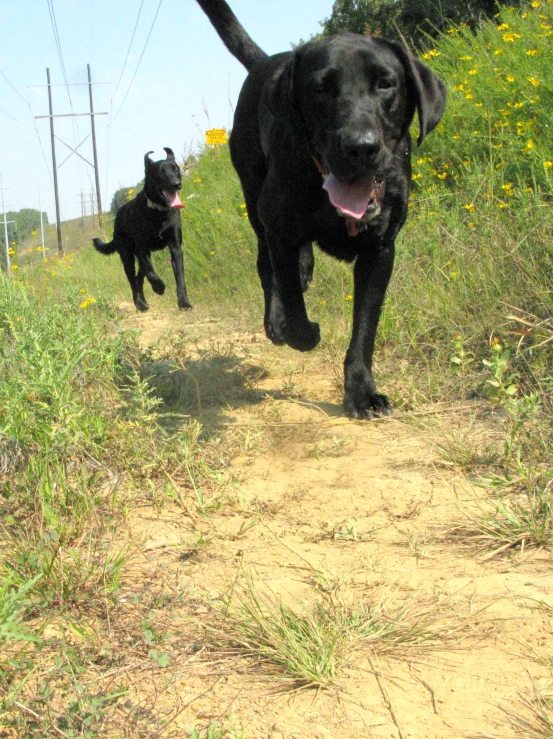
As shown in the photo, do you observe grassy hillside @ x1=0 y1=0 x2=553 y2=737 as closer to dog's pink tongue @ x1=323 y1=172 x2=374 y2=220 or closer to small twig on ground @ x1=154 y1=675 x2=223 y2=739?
small twig on ground @ x1=154 y1=675 x2=223 y2=739

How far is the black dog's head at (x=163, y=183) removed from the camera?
782cm

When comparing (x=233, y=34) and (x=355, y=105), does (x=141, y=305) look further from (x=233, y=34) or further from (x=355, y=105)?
(x=355, y=105)

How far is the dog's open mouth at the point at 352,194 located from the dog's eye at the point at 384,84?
327mm

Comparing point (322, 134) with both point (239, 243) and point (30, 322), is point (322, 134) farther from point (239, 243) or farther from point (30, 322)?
point (239, 243)

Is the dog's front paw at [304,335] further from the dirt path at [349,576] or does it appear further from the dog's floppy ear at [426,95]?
the dog's floppy ear at [426,95]

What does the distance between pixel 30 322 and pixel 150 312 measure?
4.09 metres

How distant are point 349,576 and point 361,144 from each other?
146 centimetres

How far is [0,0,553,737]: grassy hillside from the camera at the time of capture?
169 cm

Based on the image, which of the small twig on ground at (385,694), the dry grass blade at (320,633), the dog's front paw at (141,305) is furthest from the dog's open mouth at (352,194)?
the dog's front paw at (141,305)

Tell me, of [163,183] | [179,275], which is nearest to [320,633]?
[179,275]

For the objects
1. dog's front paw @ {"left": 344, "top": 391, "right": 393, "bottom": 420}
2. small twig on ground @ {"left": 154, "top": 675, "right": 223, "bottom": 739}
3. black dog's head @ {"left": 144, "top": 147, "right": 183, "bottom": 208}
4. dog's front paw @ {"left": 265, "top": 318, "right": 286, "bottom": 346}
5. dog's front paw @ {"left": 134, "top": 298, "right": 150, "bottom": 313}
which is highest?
black dog's head @ {"left": 144, "top": 147, "right": 183, "bottom": 208}

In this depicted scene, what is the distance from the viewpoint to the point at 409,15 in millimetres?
14805

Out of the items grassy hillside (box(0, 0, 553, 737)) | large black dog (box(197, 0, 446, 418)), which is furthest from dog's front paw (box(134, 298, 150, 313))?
large black dog (box(197, 0, 446, 418))

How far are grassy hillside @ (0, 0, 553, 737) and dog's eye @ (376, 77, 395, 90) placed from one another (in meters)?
1.02
